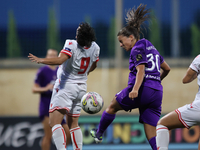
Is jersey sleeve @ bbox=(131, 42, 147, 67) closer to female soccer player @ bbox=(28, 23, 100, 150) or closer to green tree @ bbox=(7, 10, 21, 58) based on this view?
female soccer player @ bbox=(28, 23, 100, 150)

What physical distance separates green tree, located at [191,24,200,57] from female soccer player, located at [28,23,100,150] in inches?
458

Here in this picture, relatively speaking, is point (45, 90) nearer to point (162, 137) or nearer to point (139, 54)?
point (139, 54)

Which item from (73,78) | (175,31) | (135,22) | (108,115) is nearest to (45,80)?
(73,78)

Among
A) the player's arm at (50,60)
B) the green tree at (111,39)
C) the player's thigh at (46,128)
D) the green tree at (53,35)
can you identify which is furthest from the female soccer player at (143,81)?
the green tree at (53,35)

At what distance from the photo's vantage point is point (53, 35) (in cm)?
1689

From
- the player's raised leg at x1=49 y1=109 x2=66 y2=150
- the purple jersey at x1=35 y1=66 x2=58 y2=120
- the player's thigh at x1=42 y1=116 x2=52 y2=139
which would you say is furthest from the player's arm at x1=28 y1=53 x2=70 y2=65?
the player's thigh at x1=42 y1=116 x2=52 y2=139

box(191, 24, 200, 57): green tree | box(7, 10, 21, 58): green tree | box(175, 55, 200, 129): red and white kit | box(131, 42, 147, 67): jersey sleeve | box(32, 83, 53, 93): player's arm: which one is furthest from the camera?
box(7, 10, 21, 58): green tree

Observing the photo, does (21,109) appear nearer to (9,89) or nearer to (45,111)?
(9,89)

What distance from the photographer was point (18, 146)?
6.96m

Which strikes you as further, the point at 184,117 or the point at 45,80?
the point at 45,80

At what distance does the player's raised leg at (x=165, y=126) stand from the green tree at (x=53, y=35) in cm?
1342

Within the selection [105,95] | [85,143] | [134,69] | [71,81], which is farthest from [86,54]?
[105,95]

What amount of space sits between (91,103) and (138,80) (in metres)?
0.83

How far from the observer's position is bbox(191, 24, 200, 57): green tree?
14.7 metres
